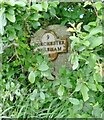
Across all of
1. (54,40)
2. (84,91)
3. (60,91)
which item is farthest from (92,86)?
(54,40)

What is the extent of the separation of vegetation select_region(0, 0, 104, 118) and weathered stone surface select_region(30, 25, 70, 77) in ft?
0.12

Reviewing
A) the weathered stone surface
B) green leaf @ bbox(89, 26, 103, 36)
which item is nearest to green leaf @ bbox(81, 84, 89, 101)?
green leaf @ bbox(89, 26, 103, 36)

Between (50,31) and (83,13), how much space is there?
214mm

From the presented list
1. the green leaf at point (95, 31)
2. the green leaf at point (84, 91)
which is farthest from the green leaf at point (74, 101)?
the green leaf at point (95, 31)

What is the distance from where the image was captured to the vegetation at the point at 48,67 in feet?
4.34

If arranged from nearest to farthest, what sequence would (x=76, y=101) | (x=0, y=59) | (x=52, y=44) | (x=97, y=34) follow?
(x=97, y=34), (x=76, y=101), (x=0, y=59), (x=52, y=44)

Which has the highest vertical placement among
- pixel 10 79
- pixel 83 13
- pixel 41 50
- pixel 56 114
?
pixel 83 13

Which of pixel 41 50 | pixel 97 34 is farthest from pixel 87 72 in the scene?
pixel 41 50

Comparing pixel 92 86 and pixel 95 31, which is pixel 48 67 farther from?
pixel 95 31

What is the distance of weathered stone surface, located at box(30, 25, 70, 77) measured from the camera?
6.15 ft

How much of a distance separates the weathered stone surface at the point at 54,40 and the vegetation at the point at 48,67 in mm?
35

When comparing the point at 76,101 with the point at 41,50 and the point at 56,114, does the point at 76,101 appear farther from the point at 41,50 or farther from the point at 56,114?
the point at 41,50

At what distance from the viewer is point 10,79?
5.90 feet

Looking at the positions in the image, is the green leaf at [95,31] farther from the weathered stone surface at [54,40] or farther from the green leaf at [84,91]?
the weathered stone surface at [54,40]
